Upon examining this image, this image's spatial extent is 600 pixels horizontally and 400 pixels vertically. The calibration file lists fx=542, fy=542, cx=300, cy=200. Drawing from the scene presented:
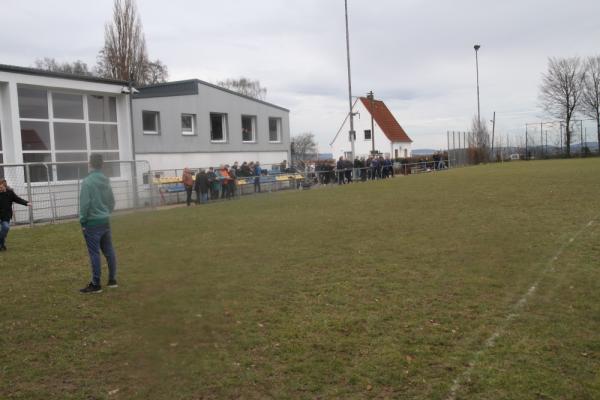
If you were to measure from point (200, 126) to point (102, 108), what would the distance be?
704cm

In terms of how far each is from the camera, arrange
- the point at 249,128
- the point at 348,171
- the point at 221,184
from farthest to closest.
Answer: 1. the point at 348,171
2. the point at 249,128
3. the point at 221,184

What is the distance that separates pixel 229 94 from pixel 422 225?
20.6m

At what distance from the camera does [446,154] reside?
2156 inches

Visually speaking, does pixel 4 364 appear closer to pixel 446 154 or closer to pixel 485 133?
pixel 446 154

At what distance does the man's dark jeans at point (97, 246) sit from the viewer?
24.7 feet

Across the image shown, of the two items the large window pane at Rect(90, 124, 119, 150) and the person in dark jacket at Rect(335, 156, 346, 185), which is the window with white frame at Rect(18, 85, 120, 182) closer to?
the large window pane at Rect(90, 124, 119, 150)

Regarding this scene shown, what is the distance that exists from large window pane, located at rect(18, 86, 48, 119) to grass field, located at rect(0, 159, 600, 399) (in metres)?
8.98

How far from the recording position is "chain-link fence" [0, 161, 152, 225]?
1673 centimetres

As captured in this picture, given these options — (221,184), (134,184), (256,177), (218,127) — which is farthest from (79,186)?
(218,127)

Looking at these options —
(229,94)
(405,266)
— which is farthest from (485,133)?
(405,266)

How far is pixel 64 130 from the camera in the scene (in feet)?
67.7

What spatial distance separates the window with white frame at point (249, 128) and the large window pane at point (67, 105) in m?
12.8

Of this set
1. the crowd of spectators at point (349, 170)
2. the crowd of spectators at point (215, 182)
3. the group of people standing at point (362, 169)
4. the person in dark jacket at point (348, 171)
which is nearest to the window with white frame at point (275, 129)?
the crowd of spectators at point (349, 170)

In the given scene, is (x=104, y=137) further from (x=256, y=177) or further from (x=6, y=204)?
(x=6, y=204)
